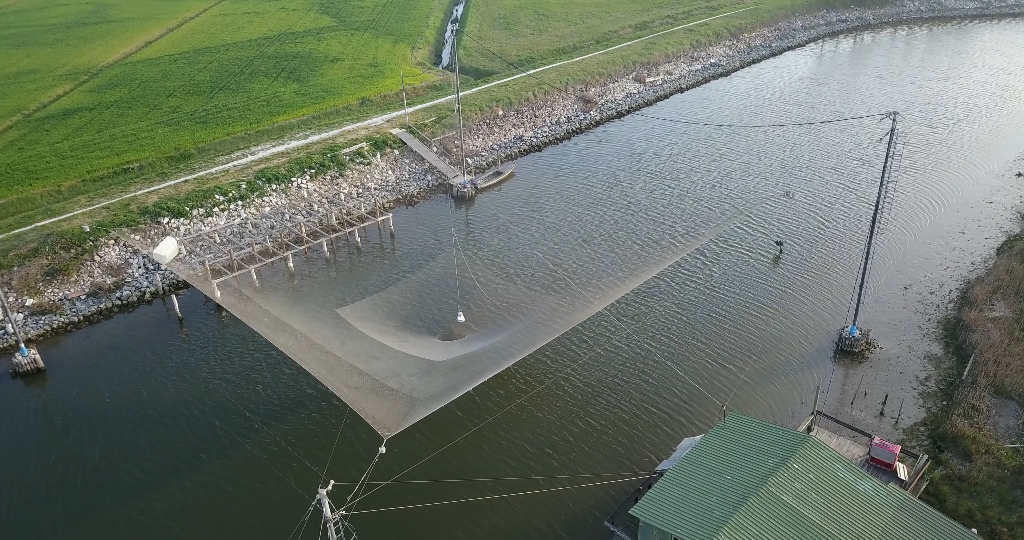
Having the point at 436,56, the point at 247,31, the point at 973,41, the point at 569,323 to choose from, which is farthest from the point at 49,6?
the point at 973,41

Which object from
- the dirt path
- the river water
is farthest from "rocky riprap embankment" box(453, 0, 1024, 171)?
the dirt path

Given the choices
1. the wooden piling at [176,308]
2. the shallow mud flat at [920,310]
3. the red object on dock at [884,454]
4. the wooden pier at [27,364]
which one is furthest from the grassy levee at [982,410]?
the wooden pier at [27,364]

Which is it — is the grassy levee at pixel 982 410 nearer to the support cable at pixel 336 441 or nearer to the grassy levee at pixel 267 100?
the support cable at pixel 336 441

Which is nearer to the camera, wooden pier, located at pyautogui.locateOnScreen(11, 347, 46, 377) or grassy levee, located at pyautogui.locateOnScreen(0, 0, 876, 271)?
wooden pier, located at pyautogui.locateOnScreen(11, 347, 46, 377)

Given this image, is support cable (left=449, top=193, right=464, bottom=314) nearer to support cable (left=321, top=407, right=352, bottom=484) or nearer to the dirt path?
support cable (left=321, top=407, right=352, bottom=484)

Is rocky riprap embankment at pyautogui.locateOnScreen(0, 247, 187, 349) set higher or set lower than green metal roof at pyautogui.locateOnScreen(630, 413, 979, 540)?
lower

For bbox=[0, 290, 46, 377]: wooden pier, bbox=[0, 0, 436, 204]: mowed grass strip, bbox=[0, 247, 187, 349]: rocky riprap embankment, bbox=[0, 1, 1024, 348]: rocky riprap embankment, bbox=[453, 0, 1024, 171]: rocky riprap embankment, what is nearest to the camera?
bbox=[0, 290, 46, 377]: wooden pier

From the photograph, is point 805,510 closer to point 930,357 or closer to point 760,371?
point 760,371
